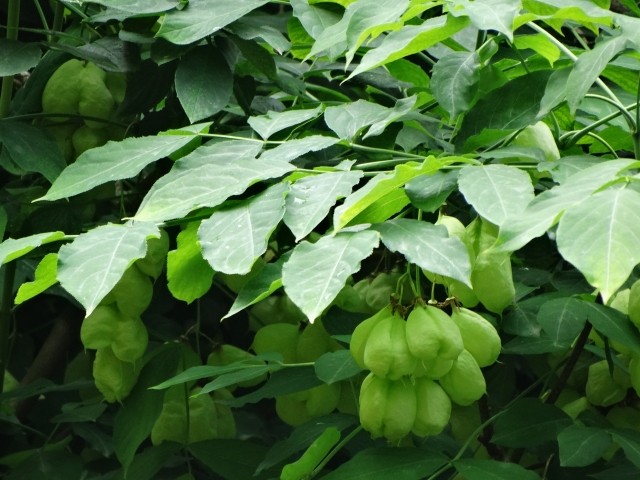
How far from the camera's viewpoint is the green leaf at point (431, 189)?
2.76ft

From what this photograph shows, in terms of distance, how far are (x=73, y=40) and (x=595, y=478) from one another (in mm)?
839

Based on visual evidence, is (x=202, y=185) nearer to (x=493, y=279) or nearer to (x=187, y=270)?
(x=187, y=270)

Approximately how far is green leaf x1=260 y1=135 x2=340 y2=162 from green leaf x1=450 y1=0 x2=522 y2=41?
0.52 ft

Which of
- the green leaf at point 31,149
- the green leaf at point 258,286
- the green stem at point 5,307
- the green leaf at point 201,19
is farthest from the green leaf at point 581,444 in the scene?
the green stem at point 5,307

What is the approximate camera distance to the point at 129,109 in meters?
1.30

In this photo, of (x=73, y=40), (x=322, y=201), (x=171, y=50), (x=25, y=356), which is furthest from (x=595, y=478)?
(x=25, y=356)

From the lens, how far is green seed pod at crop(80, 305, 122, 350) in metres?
1.09

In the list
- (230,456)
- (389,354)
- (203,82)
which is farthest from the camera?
(230,456)

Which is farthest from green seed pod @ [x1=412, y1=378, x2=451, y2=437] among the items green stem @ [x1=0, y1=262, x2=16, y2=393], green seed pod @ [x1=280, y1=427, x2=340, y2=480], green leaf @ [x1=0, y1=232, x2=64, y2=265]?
green stem @ [x1=0, y1=262, x2=16, y2=393]

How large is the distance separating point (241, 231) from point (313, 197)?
0.06 m

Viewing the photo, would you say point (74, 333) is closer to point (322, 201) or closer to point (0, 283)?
point (0, 283)

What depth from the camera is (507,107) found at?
101cm

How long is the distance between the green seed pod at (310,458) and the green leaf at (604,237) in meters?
0.42

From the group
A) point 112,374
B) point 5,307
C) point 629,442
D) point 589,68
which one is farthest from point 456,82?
point 5,307
